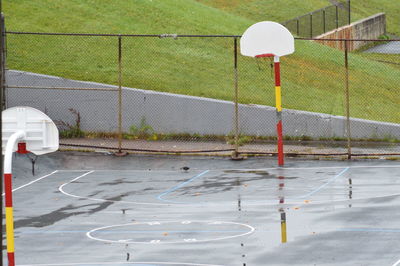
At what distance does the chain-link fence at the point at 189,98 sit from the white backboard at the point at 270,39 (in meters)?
1.07

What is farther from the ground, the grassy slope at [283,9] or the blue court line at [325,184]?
the grassy slope at [283,9]

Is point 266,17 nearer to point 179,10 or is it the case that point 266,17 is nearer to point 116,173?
point 179,10

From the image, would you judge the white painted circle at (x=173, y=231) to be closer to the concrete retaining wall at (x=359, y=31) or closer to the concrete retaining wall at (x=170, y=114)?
the concrete retaining wall at (x=170, y=114)

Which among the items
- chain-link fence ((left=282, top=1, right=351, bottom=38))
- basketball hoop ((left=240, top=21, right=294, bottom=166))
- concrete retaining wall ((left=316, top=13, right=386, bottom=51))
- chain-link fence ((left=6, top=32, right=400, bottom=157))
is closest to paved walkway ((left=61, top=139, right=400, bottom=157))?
chain-link fence ((left=6, top=32, right=400, bottom=157))

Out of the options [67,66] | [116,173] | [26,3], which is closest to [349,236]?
[116,173]

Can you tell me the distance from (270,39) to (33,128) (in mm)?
13411

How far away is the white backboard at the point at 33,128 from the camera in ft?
44.2

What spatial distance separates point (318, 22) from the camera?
47.4 m

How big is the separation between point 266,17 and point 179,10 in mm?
9409

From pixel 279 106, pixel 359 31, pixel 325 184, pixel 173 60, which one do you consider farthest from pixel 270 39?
pixel 359 31

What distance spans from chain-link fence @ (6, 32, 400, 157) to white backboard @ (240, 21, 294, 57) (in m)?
1.07

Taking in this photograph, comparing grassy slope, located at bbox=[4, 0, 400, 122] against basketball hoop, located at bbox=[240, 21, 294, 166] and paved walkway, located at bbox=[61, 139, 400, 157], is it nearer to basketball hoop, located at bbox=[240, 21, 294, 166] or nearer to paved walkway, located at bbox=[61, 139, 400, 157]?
paved walkway, located at bbox=[61, 139, 400, 157]

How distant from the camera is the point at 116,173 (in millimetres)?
25578

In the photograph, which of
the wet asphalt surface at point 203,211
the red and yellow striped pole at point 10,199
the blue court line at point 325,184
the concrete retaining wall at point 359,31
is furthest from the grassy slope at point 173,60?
the red and yellow striped pole at point 10,199
